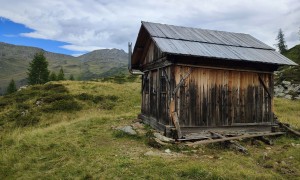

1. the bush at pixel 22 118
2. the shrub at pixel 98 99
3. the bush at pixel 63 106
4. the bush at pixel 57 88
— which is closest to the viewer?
the bush at pixel 22 118

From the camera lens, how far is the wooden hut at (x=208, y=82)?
12.3 metres

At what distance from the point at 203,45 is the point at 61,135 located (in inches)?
344

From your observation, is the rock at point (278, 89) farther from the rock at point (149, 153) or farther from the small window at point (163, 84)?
the rock at point (149, 153)

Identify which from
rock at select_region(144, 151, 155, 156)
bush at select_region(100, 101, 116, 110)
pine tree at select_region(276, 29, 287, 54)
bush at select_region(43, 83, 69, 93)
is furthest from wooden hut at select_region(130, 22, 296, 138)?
pine tree at select_region(276, 29, 287, 54)

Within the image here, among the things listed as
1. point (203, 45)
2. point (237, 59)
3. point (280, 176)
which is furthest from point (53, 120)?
point (280, 176)

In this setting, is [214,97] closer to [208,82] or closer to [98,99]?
[208,82]

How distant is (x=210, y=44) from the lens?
13656 millimetres

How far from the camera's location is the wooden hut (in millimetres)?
12281

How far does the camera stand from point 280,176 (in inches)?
320

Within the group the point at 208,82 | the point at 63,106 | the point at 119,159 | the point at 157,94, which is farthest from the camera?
the point at 63,106

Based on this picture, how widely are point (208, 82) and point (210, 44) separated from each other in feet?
7.23

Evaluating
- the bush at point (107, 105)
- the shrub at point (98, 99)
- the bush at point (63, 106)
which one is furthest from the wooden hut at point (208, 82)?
the shrub at point (98, 99)

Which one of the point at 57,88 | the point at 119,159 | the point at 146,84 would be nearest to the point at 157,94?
the point at 146,84

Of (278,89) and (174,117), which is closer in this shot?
(174,117)
